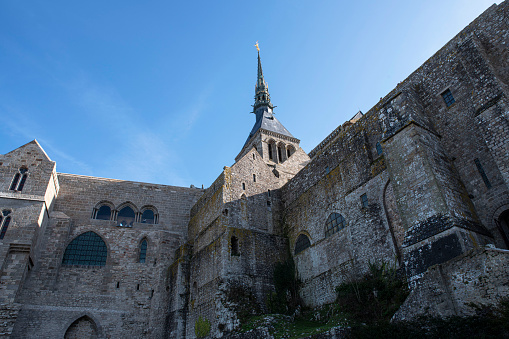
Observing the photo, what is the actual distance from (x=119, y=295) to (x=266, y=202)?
26.6ft

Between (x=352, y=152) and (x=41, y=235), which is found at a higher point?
(x=352, y=152)

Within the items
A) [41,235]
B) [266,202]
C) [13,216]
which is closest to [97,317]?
[41,235]

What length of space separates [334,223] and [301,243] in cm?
236

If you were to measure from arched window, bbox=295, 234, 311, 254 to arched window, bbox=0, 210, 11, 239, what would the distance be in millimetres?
12304

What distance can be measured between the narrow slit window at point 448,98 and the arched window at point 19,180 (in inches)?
685

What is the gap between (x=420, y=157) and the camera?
997 cm

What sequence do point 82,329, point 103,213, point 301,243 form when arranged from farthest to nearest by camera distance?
1. point 103,213
2. point 301,243
3. point 82,329

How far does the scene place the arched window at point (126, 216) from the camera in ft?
63.3

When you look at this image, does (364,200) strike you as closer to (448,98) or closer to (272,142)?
(448,98)

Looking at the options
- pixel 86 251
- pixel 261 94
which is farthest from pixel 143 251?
pixel 261 94

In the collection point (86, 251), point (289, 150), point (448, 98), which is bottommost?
point (86, 251)

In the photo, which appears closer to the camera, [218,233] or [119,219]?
[218,233]

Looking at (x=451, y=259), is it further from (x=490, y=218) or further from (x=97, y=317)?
(x=97, y=317)

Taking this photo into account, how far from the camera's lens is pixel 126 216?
19.5m
